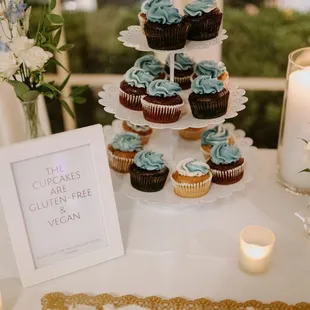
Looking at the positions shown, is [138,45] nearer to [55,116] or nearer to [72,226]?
[72,226]

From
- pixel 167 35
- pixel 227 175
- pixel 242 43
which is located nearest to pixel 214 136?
pixel 227 175

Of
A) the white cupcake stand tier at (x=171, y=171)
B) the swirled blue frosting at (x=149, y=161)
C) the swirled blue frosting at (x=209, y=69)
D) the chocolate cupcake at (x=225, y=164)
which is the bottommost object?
the white cupcake stand tier at (x=171, y=171)

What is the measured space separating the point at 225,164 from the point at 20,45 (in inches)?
20.6

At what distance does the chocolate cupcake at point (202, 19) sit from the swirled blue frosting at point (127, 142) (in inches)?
11.7

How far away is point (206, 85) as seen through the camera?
1219 mm

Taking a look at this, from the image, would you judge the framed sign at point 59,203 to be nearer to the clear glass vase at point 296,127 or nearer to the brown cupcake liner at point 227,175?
the brown cupcake liner at point 227,175

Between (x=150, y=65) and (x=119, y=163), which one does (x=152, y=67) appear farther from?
(x=119, y=163)

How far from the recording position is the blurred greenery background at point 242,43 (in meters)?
1.75

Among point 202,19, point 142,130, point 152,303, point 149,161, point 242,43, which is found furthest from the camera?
point 242,43

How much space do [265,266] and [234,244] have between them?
0.33 feet

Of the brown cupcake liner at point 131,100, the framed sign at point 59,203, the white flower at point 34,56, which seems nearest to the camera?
the framed sign at point 59,203

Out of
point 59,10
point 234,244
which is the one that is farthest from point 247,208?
point 59,10

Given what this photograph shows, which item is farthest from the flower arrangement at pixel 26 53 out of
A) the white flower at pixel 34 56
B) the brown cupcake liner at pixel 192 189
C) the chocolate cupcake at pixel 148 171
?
the brown cupcake liner at pixel 192 189

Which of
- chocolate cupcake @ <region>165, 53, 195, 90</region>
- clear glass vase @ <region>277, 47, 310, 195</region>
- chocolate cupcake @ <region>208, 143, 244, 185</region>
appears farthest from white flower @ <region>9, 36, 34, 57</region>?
clear glass vase @ <region>277, 47, 310, 195</region>
